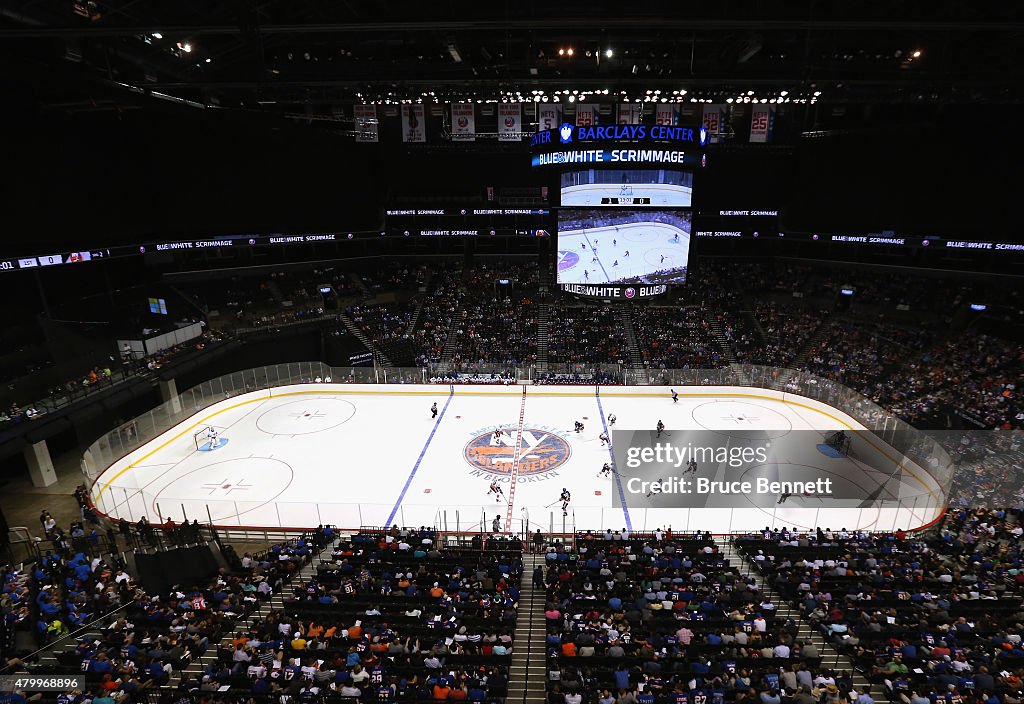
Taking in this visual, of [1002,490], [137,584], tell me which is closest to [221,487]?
[137,584]

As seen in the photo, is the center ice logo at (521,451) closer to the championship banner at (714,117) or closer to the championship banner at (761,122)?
the championship banner at (761,122)

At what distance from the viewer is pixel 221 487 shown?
2139cm

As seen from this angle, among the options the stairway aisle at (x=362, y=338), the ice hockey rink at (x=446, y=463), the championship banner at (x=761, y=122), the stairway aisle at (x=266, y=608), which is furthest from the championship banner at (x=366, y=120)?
the stairway aisle at (x=266, y=608)

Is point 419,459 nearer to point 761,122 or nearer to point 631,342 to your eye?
point 631,342

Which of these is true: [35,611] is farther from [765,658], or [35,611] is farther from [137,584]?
[765,658]

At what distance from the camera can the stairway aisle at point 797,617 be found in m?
11.6

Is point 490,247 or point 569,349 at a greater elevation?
point 490,247

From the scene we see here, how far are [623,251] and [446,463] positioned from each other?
11.8m

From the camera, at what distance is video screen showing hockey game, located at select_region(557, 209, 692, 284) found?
70.5ft

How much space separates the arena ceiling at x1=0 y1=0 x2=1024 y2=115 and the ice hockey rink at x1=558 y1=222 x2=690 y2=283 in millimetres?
6611

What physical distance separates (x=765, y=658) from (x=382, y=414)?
886 inches

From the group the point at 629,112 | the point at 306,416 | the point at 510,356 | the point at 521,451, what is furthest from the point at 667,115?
the point at 306,416

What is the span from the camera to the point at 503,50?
27.8 metres

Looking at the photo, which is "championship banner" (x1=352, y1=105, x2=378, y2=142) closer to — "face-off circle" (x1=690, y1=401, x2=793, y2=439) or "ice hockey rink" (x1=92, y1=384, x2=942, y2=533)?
"ice hockey rink" (x1=92, y1=384, x2=942, y2=533)
